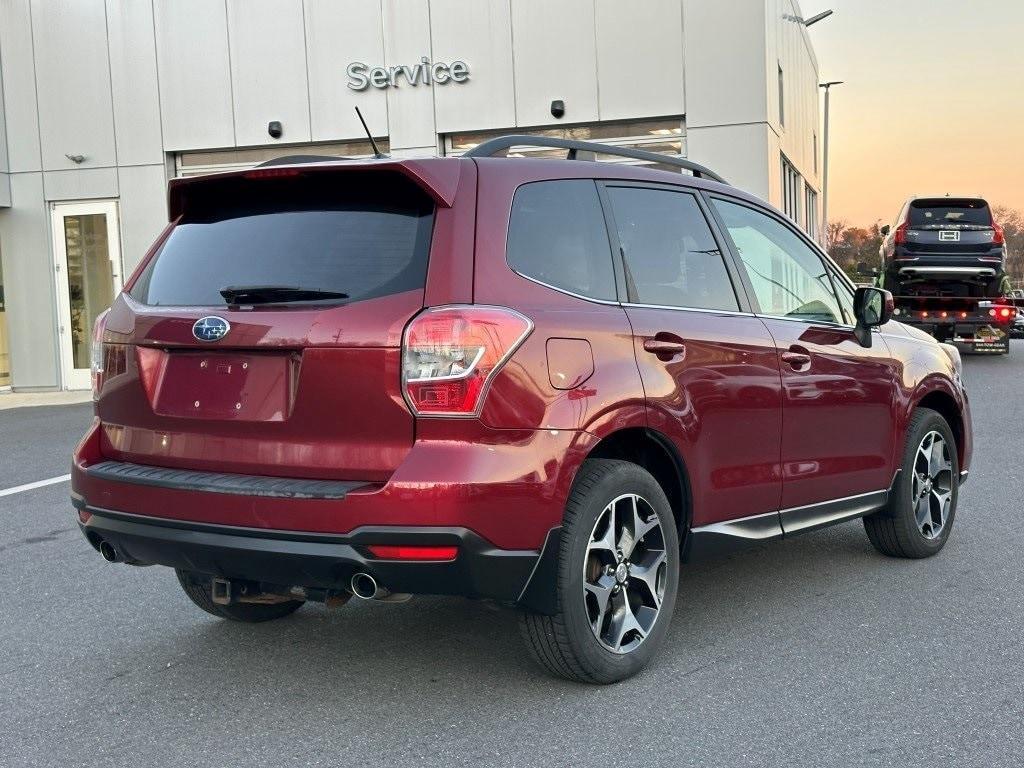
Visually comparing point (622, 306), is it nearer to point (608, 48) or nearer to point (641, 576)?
point (641, 576)

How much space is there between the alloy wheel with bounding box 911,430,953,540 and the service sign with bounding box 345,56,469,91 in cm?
1366

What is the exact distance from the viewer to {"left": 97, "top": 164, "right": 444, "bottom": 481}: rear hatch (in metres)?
3.46

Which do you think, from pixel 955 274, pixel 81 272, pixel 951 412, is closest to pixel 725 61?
pixel 955 274

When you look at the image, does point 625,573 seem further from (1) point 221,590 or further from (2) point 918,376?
(2) point 918,376

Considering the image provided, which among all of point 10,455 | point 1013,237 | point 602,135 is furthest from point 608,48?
point 1013,237

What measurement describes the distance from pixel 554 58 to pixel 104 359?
1466 centimetres

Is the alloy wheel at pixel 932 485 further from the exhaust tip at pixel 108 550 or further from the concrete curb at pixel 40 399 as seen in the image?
the concrete curb at pixel 40 399

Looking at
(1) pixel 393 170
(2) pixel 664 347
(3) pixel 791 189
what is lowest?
(2) pixel 664 347

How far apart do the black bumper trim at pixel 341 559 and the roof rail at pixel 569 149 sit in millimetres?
1302

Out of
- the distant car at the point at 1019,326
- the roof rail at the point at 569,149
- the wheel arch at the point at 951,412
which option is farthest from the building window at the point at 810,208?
the roof rail at the point at 569,149

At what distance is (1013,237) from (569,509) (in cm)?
9379

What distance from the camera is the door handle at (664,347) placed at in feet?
13.1

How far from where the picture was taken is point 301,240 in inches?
147

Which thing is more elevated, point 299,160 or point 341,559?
point 299,160
